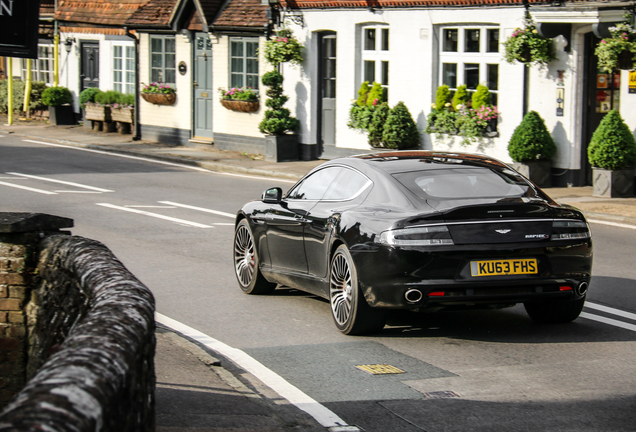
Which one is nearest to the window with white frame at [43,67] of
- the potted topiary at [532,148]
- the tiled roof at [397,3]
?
the tiled roof at [397,3]

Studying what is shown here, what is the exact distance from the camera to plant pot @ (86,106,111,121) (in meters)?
32.1

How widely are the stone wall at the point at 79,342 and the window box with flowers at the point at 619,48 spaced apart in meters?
12.1

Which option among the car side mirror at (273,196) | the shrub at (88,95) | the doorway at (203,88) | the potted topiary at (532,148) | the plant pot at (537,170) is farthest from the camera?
the shrub at (88,95)

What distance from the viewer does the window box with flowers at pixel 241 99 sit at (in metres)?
25.3

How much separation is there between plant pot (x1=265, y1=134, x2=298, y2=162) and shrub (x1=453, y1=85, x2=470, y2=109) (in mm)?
5322

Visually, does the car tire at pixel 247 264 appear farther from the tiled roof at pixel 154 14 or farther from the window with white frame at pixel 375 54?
the tiled roof at pixel 154 14

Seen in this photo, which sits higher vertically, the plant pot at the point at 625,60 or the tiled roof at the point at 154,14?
the tiled roof at the point at 154,14

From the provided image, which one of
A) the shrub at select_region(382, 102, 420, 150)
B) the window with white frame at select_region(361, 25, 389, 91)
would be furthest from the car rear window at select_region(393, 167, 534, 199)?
the window with white frame at select_region(361, 25, 389, 91)

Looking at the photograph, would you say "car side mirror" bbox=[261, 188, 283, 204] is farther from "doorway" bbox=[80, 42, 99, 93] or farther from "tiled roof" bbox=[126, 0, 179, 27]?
"doorway" bbox=[80, 42, 99, 93]

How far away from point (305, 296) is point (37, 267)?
3621 millimetres

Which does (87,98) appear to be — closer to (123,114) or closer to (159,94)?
(123,114)

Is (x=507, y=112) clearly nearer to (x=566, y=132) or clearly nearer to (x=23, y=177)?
(x=566, y=132)

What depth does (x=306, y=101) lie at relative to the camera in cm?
2419

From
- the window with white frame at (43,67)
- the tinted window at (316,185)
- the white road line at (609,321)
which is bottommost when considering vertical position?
the white road line at (609,321)
